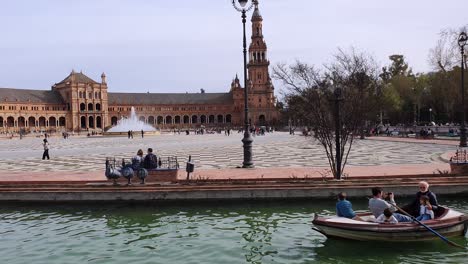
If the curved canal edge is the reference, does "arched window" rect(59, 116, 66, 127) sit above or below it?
above

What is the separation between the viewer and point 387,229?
400 inches

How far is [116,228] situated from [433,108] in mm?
84507

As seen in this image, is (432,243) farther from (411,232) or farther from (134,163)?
(134,163)

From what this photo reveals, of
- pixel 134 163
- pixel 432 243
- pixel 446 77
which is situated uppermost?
pixel 446 77

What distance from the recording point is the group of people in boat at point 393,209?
34.1ft

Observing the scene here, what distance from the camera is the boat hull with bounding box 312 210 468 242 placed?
1017cm

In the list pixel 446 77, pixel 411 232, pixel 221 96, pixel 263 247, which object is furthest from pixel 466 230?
pixel 221 96

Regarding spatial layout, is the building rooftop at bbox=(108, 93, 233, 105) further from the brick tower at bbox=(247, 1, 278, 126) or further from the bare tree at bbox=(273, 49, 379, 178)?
the bare tree at bbox=(273, 49, 379, 178)

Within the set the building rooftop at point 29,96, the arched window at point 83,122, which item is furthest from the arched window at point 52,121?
the arched window at point 83,122

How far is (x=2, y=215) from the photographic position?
14.6 m

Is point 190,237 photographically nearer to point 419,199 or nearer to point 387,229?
point 387,229

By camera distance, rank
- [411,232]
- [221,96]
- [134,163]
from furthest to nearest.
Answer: [221,96] → [134,163] → [411,232]

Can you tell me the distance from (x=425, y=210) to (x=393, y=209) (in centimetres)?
69

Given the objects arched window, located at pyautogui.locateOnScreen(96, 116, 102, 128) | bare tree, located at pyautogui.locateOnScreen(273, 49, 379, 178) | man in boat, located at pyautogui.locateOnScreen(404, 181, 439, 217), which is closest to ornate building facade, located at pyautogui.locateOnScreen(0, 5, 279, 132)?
arched window, located at pyautogui.locateOnScreen(96, 116, 102, 128)
